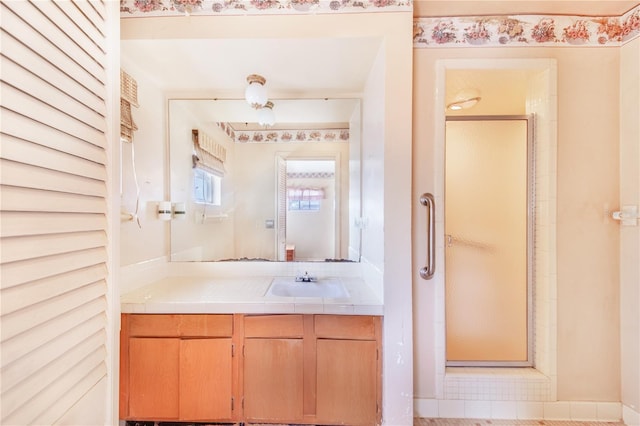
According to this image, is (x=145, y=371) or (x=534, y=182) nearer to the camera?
(x=145, y=371)

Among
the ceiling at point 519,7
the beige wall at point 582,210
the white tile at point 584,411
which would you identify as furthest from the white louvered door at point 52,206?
the white tile at point 584,411

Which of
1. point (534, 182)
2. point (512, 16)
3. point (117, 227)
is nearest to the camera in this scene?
point (117, 227)

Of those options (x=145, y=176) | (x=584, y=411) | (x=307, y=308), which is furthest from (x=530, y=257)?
(x=145, y=176)

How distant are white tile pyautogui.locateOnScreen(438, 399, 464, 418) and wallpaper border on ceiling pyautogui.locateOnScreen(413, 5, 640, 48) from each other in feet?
6.57

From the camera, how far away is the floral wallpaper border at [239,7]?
1.32m

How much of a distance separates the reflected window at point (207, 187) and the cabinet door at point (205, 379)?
0.99m

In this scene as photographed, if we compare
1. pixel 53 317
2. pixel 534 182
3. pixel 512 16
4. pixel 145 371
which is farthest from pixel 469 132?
pixel 145 371

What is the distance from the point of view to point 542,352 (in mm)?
1511

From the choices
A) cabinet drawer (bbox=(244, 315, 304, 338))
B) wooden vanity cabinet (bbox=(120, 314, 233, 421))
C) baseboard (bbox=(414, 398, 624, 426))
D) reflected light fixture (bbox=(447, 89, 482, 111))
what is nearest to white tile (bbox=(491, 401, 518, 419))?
baseboard (bbox=(414, 398, 624, 426))

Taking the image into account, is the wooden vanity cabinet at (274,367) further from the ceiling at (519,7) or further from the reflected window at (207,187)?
the ceiling at (519,7)

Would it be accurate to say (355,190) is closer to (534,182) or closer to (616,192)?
(534,182)

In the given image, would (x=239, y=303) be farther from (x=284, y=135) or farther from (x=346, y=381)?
(x=284, y=135)

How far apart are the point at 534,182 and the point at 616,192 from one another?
408mm

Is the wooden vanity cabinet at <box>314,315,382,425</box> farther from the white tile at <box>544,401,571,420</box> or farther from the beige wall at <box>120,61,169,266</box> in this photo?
the beige wall at <box>120,61,169,266</box>
